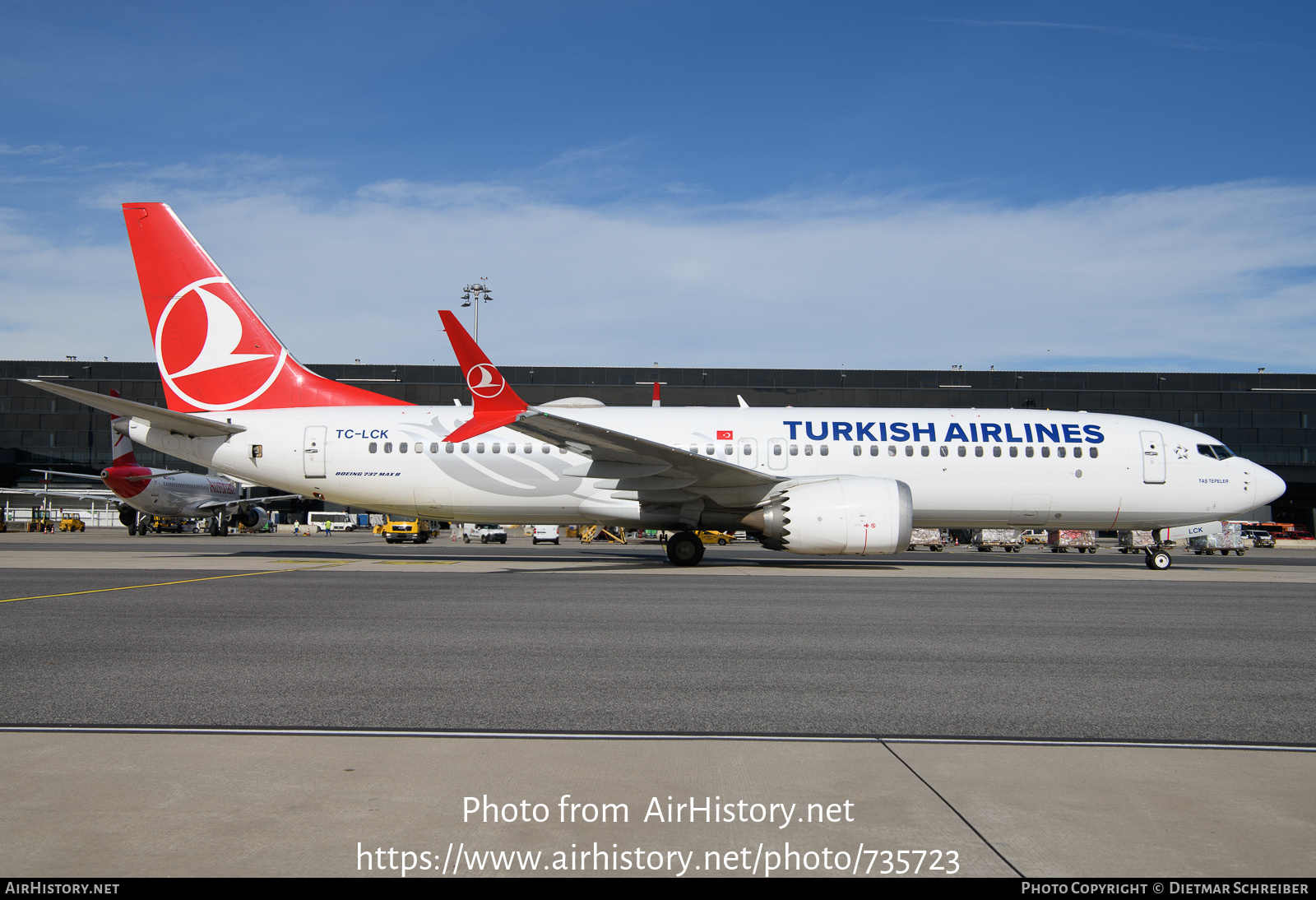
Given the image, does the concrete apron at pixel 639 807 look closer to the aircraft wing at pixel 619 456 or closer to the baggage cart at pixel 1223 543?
the aircraft wing at pixel 619 456

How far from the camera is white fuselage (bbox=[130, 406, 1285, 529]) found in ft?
Result: 65.6

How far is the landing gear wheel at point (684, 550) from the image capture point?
1942cm

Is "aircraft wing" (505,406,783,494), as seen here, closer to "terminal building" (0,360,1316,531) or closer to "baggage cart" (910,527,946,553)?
"baggage cart" (910,527,946,553)

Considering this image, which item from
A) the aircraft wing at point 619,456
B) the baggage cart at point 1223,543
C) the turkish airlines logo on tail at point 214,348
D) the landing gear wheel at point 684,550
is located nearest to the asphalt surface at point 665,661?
the aircraft wing at point 619,456

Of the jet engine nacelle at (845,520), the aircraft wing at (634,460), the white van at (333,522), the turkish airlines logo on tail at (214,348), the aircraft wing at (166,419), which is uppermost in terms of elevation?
the turkish airlines logo on tail at (214,348)

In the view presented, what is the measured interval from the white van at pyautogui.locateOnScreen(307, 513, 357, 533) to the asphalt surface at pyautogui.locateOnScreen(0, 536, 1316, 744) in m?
55.2

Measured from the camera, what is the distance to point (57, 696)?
536 centimetres

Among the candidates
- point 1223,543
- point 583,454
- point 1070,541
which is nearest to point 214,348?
point 583,454

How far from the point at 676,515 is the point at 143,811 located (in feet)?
52.7

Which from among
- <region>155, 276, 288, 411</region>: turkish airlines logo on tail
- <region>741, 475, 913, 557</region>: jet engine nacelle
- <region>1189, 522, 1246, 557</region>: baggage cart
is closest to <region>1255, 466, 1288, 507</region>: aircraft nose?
<region>741, 475, 913, 557</region>: jet engine nacelle

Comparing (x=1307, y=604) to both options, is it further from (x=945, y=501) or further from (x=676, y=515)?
(x=676, y=515)

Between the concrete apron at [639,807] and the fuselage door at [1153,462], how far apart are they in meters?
18.0

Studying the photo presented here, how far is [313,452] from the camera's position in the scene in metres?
20.2

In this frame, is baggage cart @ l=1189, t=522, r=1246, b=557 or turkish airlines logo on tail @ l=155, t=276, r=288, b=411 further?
baggage cart @ l=1189, t=522, r=1246, b=557
